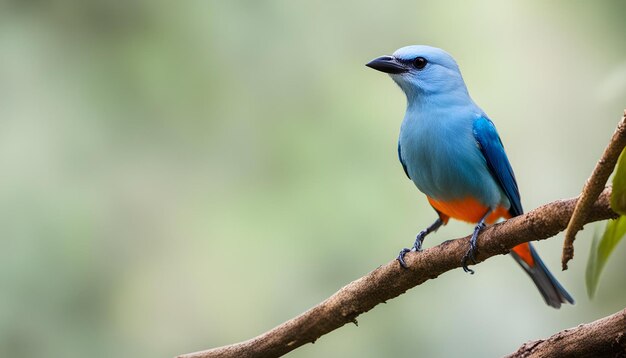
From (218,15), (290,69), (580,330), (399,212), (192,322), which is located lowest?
(192,322)

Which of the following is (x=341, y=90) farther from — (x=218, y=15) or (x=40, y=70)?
(x=40, y=70)

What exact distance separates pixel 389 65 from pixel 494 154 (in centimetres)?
54

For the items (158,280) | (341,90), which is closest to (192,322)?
(158,280)

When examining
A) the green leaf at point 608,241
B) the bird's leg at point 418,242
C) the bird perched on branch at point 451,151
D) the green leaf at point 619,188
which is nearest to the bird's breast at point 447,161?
the bird perched on branch at point 451,151

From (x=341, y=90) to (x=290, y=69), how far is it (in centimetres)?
38

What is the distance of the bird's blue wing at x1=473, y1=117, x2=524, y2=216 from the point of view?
9.88 feet

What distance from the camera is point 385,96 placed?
4.85 meters

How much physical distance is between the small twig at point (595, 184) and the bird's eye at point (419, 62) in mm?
1660

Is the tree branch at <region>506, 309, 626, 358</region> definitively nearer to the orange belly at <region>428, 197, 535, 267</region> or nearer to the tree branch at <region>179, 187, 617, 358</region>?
the tree branch at <region>179, 187, 617, 358</region>

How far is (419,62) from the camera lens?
320cm

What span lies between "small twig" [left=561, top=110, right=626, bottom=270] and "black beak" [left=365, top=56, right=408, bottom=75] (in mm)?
1625

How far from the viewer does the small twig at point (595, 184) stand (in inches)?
57.5

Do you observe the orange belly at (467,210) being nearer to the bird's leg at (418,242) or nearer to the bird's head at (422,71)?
the bird's leg at (418,242)

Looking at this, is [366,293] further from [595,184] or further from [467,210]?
[595,184]
